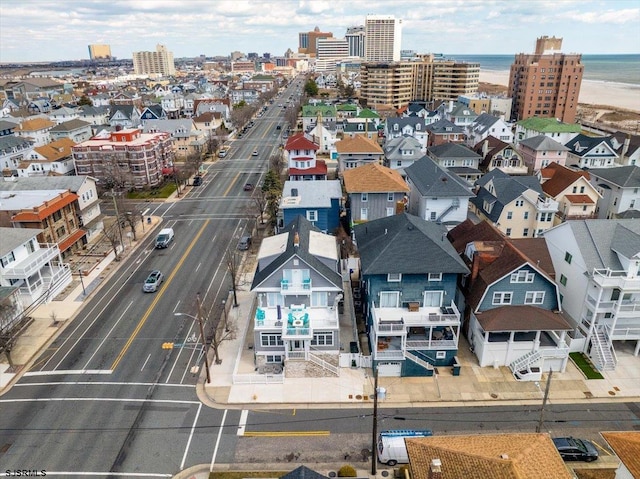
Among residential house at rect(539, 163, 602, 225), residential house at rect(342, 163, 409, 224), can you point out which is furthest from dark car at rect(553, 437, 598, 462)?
residential house at rect(539, 163, 602, 225)

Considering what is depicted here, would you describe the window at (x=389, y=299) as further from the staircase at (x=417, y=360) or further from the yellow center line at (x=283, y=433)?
the yellow center line at (x=283, y=433)

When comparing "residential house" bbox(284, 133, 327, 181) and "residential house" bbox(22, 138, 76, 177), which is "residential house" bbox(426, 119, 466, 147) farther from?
"residential house" bbox(22, 138, 76, 177)

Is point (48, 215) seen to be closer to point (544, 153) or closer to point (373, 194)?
point (373, 194)

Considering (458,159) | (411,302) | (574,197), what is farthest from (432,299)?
(458,159)

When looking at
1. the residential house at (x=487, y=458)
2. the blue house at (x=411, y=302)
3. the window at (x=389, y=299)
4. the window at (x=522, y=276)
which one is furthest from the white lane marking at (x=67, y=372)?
the window at (x=522, y=276)

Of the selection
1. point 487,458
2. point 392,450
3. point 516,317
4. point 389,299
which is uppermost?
point 487,458

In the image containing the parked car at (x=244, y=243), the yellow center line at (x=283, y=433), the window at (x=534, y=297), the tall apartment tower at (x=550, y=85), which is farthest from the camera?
the tall apartment tower at (x=550, y=85)
